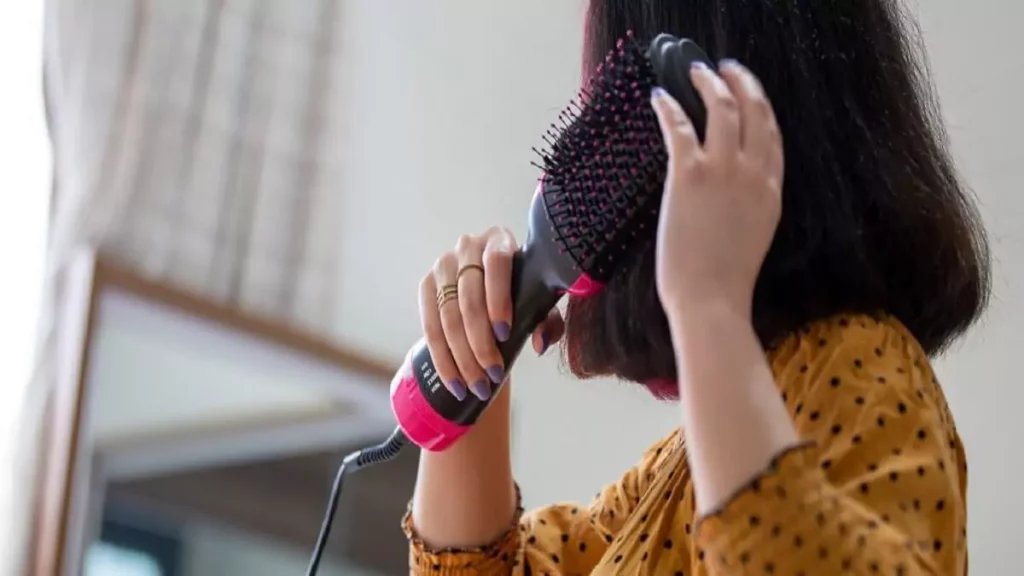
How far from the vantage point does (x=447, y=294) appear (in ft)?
2.00

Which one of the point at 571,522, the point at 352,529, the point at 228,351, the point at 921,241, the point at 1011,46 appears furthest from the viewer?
the point at 352,529

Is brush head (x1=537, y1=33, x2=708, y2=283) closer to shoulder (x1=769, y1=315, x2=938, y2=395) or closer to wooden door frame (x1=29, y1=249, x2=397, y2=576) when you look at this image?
shoulder (x1=769, y1=315, x2=938, y2=395)

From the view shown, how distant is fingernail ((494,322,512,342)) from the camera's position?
1.87ft

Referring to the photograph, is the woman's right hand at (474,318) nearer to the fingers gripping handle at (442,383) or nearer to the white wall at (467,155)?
the fingers gripping handle at (442,383)

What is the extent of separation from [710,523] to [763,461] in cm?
3

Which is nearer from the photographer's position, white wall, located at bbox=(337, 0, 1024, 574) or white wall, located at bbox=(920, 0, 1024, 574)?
white wall, located at bbox=(920, 0, 1024, 574)

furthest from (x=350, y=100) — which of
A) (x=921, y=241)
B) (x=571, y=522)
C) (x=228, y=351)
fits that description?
(x=921, y=241)

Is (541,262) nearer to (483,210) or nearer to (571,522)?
(571,522)

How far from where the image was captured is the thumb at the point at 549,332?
0.62 metres

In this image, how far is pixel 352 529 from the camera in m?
1.56

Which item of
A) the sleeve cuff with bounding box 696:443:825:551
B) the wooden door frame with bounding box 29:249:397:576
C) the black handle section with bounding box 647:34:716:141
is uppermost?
the black handle section with bounding box 647:34:716:141

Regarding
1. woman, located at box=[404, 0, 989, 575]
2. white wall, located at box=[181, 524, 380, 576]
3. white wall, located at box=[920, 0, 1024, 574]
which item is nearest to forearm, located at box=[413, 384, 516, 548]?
woman, located at box=[404, 0, 989, 575]

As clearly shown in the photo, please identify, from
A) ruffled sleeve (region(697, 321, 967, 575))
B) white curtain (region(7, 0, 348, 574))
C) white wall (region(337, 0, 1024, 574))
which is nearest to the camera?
ruffled sleeve (region(697, 321, 967, 575))

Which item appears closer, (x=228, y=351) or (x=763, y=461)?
(x=763, y=461)
